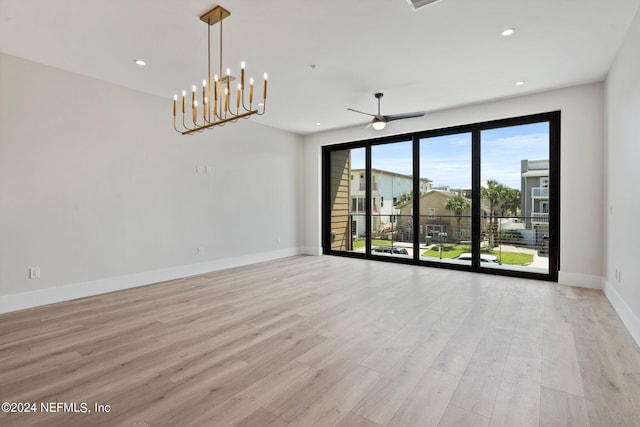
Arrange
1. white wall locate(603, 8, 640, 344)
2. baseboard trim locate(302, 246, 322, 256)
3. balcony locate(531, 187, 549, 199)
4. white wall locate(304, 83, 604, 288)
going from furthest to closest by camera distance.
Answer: baseboard trim locate(302, 246, 322, 256)
balcony locate(531, 187, 549, 199)
white wall locate(304, 83, 604, 288)
white wall locate(603, 8, 640, 344)

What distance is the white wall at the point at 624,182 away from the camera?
2.87 metres

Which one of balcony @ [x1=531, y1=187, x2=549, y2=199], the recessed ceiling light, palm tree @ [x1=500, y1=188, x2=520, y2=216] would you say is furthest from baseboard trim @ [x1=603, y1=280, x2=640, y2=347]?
the recessed ceiling light

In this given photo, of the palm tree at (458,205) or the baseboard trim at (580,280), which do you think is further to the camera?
the palm tree at (458,205)

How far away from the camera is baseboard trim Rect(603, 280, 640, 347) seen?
2.77 meters

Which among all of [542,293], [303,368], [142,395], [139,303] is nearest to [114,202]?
[139,303]

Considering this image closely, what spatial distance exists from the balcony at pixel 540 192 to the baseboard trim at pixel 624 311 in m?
1.44

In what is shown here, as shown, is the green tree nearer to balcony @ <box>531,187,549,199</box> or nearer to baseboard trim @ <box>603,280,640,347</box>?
balcony @ <box>531,187,549,199</box>

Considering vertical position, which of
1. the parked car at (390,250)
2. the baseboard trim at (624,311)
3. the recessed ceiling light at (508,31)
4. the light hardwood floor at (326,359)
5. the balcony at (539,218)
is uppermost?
the recessed ceiling light at (508,31)

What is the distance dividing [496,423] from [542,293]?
3259 mm

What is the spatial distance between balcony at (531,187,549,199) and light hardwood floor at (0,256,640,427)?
157 cm

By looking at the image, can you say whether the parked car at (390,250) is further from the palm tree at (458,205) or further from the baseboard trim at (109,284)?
the baseboard trim at (109,284)

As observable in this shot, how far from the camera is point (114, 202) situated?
4.43 metres

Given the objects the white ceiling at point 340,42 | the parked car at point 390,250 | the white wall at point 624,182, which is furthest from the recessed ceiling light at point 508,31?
the parked car at point 390,250

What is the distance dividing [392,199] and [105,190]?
506 cm
